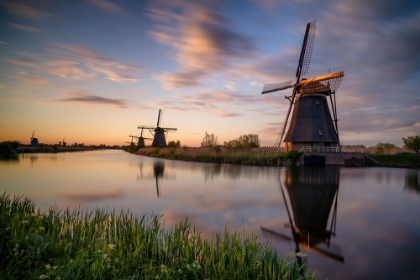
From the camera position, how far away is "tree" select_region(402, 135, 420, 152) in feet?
112

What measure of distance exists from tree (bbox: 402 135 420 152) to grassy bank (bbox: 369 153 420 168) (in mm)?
10597

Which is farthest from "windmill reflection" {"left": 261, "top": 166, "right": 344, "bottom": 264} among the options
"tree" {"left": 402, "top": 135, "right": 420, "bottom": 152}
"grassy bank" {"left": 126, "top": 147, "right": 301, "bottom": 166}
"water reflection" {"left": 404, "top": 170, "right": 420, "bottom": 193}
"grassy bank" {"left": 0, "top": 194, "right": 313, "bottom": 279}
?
"tree" {"left": 402, "top": 135, "right": 420, "bottom": 152}

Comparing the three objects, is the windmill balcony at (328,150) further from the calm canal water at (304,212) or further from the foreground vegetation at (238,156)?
the calm canal water at (304,212)

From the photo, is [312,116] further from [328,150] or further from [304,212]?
[304,212]

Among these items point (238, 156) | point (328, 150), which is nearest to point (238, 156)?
point (238, 156)

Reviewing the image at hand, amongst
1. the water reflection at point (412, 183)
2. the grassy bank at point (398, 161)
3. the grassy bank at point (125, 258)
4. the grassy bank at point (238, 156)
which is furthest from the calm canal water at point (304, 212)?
the grassy bank at point (398, 161)

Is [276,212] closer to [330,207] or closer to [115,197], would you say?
[330,207]

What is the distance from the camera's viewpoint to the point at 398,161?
83.8 feet

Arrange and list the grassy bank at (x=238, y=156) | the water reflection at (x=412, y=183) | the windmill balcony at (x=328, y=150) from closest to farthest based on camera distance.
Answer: the water reflection at (x=412, y=183)
the grassy bank at (x=238, y=156)
the windmill balcony at (x=328, y=150)

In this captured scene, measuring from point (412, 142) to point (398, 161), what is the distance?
1294 cm

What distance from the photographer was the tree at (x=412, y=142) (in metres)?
34.1

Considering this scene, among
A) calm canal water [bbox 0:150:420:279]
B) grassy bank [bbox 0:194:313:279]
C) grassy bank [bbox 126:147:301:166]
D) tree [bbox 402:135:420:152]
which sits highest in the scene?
tree [bbox 402:135:420:152]

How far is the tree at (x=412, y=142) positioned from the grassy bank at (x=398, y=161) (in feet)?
34.8

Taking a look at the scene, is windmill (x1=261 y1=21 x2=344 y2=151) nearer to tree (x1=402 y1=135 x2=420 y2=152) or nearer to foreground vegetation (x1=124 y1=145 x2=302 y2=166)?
foreground vegetation (x1=124 y1=145 x2=302 y2=166)
